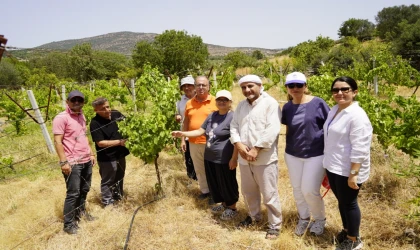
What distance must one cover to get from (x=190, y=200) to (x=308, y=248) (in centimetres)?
180

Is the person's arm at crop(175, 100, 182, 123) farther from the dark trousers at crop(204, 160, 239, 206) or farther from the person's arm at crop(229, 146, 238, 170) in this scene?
the person's arm at crop(229, 146, 238, 170)

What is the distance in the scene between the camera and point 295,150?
2.73 metres

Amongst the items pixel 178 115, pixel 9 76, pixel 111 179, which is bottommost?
pixel 111 179

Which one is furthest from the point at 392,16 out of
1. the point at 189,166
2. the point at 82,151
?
the point at 82,151

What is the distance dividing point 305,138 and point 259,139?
0.42 meters

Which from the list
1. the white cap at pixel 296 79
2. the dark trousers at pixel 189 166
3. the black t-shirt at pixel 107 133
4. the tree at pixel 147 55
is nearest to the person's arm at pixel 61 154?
the black t-shirt at pixel 107 133

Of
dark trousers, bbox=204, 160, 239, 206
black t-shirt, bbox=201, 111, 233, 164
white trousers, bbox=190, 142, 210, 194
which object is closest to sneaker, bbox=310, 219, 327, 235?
dark trousers, bbox=204, 160, 239, 206

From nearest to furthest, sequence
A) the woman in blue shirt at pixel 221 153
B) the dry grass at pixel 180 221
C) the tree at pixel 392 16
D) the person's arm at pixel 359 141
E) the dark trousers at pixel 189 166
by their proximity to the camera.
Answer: the person's arm at pixel 359 141
the dry grass at pixel 180 221
the woman in blue shirt at pixel 221 153
the dark trousers at pixel 189 166
the tree at pixel 392 16

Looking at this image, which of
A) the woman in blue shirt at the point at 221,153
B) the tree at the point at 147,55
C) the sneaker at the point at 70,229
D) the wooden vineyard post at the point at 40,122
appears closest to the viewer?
the woman in blue shirt at the point at 221,153

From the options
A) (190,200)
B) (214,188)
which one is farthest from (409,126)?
(190,200)

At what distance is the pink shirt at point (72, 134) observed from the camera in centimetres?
321

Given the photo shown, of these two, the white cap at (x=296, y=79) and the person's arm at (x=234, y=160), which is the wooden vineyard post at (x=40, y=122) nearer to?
the person's arm at (x=234, y=160)

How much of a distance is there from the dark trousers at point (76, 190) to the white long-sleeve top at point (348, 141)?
2667 mm

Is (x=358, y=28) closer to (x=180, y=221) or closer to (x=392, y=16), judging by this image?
(x=392, y=16)
